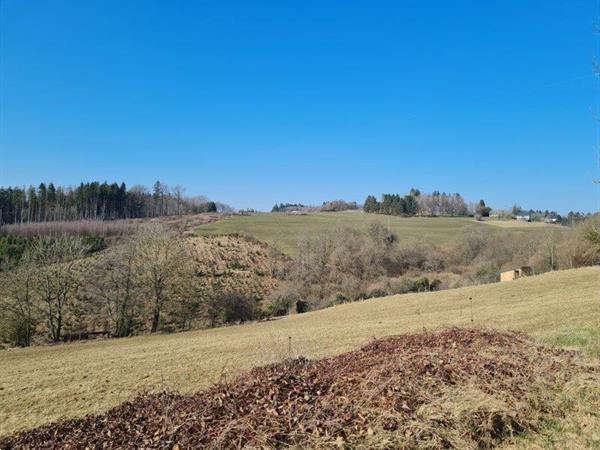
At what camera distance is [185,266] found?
45.9m

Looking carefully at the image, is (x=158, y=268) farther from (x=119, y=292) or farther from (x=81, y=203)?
(x=81, y=203)

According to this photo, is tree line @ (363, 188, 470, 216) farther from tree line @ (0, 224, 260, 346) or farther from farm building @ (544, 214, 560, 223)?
tree line @ (0, 224, 260, 346)

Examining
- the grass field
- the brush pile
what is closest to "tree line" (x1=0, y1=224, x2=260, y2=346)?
the grass field

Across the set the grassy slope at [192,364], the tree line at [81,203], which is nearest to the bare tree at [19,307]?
the grassy slope at [192,364]

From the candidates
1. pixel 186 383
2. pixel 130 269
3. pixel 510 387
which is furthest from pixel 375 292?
pixel 510 387

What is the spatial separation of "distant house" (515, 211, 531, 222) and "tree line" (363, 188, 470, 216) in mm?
16565

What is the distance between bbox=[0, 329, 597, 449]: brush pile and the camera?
4.74m

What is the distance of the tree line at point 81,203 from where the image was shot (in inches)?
3885

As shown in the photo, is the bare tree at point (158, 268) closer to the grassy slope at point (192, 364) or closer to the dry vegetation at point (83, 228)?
the grassy slope at point (192, 364)

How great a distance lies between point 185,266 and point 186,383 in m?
35.2

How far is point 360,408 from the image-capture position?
5.18 metres

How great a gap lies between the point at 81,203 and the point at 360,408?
115 metres

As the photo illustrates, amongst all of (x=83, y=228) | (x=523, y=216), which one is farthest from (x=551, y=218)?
(x=83, y=228)

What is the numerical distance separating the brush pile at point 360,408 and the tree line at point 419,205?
114 meters
